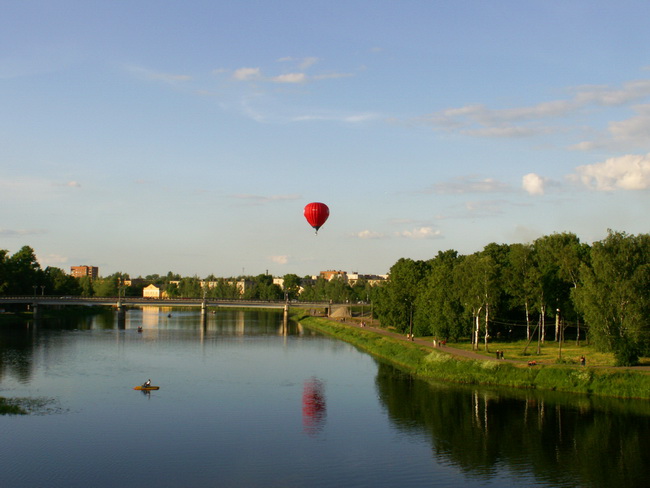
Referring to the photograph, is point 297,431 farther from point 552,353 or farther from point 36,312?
point 36,312

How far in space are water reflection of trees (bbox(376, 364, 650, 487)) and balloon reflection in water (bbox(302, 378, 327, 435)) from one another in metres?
5.78

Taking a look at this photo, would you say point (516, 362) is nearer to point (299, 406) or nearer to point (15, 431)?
point (299, 406)

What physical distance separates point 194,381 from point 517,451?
36.1 meters

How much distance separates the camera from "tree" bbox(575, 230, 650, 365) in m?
61.2

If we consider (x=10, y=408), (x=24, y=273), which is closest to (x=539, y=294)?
(x=10, y=408)

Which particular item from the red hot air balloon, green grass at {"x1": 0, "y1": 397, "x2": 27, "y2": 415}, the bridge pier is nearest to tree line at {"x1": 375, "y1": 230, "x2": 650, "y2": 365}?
the red hot air balloon

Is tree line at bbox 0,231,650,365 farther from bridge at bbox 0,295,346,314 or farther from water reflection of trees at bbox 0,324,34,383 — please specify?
bridge at bbox 0,295,346,314

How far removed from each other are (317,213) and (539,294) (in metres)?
32.1

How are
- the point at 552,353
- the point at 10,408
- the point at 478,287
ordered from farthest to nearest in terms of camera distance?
the point at 478,287 → the point at 552,353 → the point at 10,408

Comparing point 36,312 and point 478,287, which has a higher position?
point 478,287

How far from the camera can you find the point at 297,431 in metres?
46.5

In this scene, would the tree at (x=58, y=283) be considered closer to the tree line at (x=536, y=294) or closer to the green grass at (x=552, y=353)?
the tree line at (x=536, y=294)

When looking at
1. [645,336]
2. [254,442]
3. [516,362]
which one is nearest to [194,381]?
[254,442]

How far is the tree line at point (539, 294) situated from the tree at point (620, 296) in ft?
0.29
